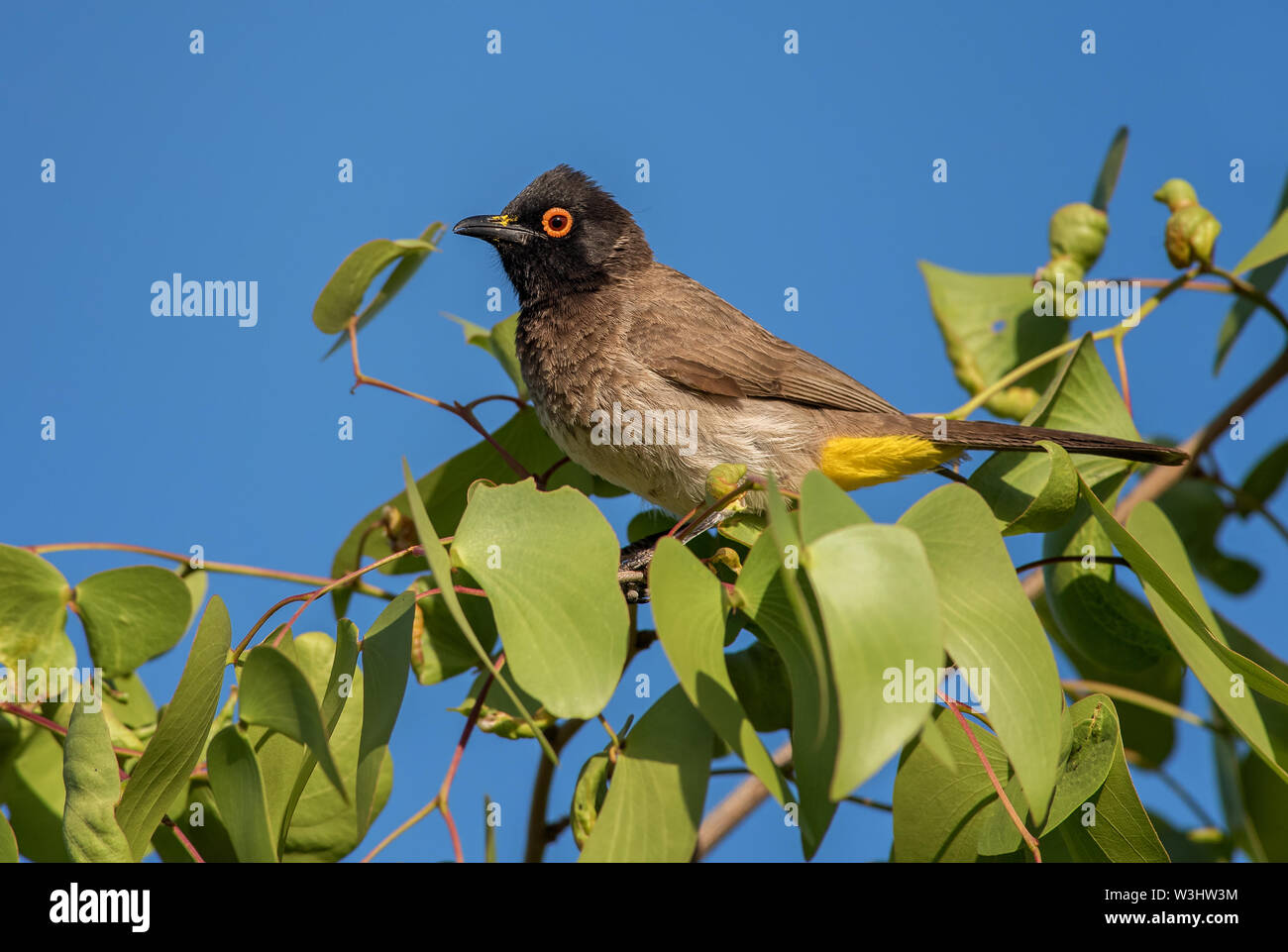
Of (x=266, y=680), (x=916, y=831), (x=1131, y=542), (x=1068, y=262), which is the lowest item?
(x=916, y=831)

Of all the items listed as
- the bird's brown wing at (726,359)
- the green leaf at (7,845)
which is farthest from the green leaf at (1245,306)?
the green leaf at (7,845)

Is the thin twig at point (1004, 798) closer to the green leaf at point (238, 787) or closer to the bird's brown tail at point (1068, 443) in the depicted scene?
the bird's brown tail at point (1068, 443)

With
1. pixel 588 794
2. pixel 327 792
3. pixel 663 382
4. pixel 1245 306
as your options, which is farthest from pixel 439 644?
pixel 1245 306

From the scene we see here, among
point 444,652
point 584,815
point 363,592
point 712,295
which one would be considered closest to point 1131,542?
point 584,815

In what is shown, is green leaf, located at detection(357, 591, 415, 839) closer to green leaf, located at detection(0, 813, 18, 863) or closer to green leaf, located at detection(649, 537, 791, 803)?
green leaf, located at detection(649, 537, 791, 803)

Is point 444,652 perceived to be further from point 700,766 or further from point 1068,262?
point 1068,262

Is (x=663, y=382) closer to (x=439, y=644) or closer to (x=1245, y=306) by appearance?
(x=439, y=644)
